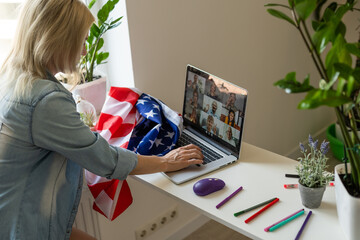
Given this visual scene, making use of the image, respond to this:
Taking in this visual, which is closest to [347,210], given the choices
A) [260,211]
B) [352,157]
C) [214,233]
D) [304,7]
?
[352,157]

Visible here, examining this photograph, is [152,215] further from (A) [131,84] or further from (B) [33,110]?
(B) [33,110]

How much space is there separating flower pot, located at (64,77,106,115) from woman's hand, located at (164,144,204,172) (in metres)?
0.51

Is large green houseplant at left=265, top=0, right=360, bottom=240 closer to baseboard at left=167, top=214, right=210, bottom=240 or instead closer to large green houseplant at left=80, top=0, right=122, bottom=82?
large green houseplant at left=80, top=0, right=122, bottom=82

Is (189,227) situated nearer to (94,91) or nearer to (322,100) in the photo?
(94,91)

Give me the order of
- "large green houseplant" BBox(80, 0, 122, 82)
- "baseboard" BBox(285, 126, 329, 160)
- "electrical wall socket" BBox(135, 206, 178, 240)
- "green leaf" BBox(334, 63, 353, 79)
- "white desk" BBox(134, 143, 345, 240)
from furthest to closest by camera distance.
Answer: "baseboard" BBox(285, 126, 329, 160) → "electrical wall socket" BBox(135, 206, 178, 240) → "large green houseplant" BBox(80, 0, 122, 82) → "white desk" BBox(134, 143, 345, 240) → "green leaf" BBox(334, 63, 353, 79)

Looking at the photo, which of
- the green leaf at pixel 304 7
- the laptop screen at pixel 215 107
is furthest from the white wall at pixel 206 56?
the green leaf at pixel 304 7

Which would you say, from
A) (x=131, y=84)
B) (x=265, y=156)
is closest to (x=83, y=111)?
(x=131, y=84)

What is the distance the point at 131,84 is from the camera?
6.56 feet

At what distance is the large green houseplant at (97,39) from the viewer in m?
1.81

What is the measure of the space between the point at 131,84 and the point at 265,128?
1.06 metres

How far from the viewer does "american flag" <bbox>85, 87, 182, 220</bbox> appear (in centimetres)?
159

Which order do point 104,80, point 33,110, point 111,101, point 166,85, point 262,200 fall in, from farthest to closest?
point 166,85, point 104,80, point 111,101, point 262,200, point 33,110

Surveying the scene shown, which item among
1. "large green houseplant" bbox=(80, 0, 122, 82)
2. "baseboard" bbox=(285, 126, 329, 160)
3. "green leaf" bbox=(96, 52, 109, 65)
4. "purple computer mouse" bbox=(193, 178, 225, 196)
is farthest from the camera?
"baseboard" bbox=(285, 126, 329, 160)

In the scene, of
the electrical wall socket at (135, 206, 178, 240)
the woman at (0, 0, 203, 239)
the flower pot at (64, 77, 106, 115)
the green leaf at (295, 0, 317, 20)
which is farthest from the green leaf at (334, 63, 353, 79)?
the electrical wall socket at (135, 206, 178, 240)
